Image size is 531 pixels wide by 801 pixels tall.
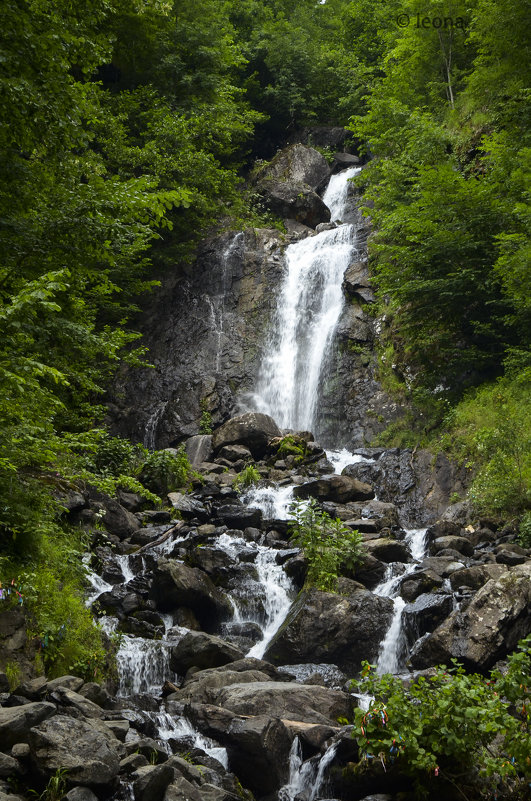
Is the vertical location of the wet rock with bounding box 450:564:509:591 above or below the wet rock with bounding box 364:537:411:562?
below

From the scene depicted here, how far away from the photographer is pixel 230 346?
2092 centimetres

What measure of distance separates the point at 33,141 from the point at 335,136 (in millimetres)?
26135

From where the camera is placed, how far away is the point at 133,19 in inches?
850

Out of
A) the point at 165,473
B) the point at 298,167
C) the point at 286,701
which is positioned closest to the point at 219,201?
the point at 298,167

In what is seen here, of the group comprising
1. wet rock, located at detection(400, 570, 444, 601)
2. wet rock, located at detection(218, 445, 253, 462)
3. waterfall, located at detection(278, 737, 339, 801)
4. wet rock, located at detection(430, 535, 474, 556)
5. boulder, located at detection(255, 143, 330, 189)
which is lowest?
waterfall, located at detection(278, 737, 339, 801)

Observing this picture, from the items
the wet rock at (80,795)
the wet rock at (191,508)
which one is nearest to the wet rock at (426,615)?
the wet rock at (191,508)

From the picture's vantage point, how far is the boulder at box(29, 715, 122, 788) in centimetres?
421

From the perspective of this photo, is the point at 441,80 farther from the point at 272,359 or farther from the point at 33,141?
the point at 33,141

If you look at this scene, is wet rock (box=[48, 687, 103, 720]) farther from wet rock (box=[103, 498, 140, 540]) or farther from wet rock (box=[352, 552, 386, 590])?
wet rock (box=[103, 498, 140, 540])

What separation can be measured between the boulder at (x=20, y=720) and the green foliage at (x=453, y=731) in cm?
234

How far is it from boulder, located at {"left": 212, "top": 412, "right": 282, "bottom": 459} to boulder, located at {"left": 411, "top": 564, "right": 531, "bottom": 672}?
29.4ft

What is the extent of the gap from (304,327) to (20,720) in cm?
1696

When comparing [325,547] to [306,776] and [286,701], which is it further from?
[306,776]

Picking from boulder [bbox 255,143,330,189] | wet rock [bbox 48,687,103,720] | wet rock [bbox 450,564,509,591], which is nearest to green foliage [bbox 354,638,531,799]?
wet rock [bbox 48,687,103,720]
